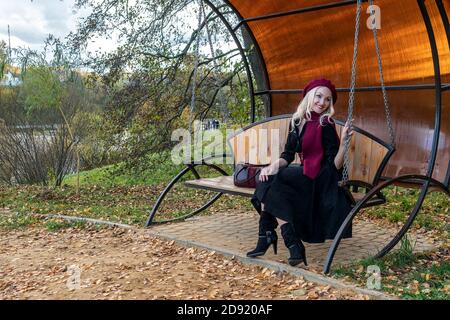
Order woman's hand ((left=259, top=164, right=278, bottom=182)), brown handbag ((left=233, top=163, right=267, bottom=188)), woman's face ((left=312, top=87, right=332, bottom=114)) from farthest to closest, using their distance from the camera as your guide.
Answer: brown handbag ((left=233, top=163, right=267, bottom=188)) < woman's face ((left=312, top=87, right=332, bottom=114)) < woman's hand ((left=259, top=164, right=278, bottom=182))

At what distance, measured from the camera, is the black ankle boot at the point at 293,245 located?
4.31 meters

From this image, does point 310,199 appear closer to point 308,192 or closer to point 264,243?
point 308,192

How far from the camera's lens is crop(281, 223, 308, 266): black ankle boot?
4.31 metres

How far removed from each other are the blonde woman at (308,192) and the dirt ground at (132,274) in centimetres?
38

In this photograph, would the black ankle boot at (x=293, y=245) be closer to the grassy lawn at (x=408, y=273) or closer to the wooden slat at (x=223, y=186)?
the grassy lawn at (x=408, y=273)

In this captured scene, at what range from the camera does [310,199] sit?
440 centimetres

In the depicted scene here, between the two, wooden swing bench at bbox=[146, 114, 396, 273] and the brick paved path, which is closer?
wooden swing bench at bbox=[146, 114, 396, 273]

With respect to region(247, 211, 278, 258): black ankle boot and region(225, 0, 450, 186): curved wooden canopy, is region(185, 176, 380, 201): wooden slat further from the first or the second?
region(225, 0, 450, 186): curved wooden canopy

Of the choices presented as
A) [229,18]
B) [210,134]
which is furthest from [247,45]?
[210,134]

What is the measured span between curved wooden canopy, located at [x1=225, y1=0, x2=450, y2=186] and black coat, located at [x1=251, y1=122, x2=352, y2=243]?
1.23 m

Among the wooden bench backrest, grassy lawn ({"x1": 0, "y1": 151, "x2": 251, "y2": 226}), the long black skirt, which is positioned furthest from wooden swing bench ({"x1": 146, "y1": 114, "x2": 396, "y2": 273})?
grassy lawn ({"x1": 0, "y1": 151, "x2": 251, "y2": 226})

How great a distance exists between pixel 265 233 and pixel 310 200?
48 cm

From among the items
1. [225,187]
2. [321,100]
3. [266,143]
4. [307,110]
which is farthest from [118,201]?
[321,100]
